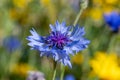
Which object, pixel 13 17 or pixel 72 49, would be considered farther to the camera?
pixel 13 17

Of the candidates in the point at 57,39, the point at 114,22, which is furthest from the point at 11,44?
the point at 57,39

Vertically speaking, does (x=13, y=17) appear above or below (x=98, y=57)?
above

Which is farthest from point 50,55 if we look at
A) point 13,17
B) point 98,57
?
point 13,17

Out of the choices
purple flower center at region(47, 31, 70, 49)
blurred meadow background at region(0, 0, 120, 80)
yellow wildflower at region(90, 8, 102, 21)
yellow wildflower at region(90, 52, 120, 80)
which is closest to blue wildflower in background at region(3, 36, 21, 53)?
blurred meadow background at region(0, 0, 120, 80)

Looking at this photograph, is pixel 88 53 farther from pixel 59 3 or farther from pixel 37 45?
pixel 37 45

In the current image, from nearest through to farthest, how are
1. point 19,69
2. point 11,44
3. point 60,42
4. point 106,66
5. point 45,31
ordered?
point 60,42 → point 106,66 → point 19,69 → point 11,44 → point 45,31

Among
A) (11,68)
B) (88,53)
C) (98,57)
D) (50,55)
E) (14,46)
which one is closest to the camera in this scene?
(50,55)

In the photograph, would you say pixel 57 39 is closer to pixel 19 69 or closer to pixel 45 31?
pixel 19 69
